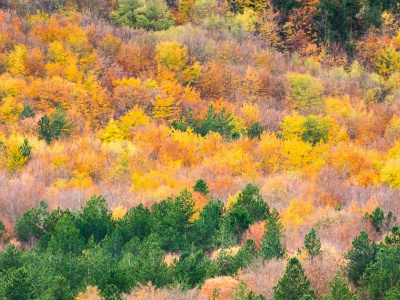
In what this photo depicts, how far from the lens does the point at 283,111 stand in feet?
187

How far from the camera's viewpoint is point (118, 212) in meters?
35.2

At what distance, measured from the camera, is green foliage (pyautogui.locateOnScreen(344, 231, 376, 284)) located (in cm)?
2533

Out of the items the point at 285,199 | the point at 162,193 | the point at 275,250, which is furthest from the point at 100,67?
the point at 275,250

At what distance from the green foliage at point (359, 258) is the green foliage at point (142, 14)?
49.3 metres

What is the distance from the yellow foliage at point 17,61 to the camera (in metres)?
55.5

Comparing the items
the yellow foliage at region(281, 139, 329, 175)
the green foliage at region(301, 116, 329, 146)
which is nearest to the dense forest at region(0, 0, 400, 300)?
the yellow foliage at region(281, 139, 329, 175)

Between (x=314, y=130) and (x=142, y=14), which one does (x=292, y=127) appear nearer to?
(x=314, y=130)

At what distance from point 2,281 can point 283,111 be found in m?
38.3

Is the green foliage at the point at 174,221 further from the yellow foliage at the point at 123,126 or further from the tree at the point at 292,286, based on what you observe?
the yellow foliage at the point at 123,126

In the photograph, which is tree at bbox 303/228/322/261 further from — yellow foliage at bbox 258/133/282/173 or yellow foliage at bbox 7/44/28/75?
yellow foliage at bbox 7/44/28/75

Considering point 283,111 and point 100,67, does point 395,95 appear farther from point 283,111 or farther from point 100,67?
point 100,67

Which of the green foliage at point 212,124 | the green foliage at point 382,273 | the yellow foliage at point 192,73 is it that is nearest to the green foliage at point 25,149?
the green foliage at point 212,124

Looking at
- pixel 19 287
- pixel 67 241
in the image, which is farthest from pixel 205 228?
pixel 19 287

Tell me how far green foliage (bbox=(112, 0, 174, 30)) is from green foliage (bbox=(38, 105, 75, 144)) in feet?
82.8
